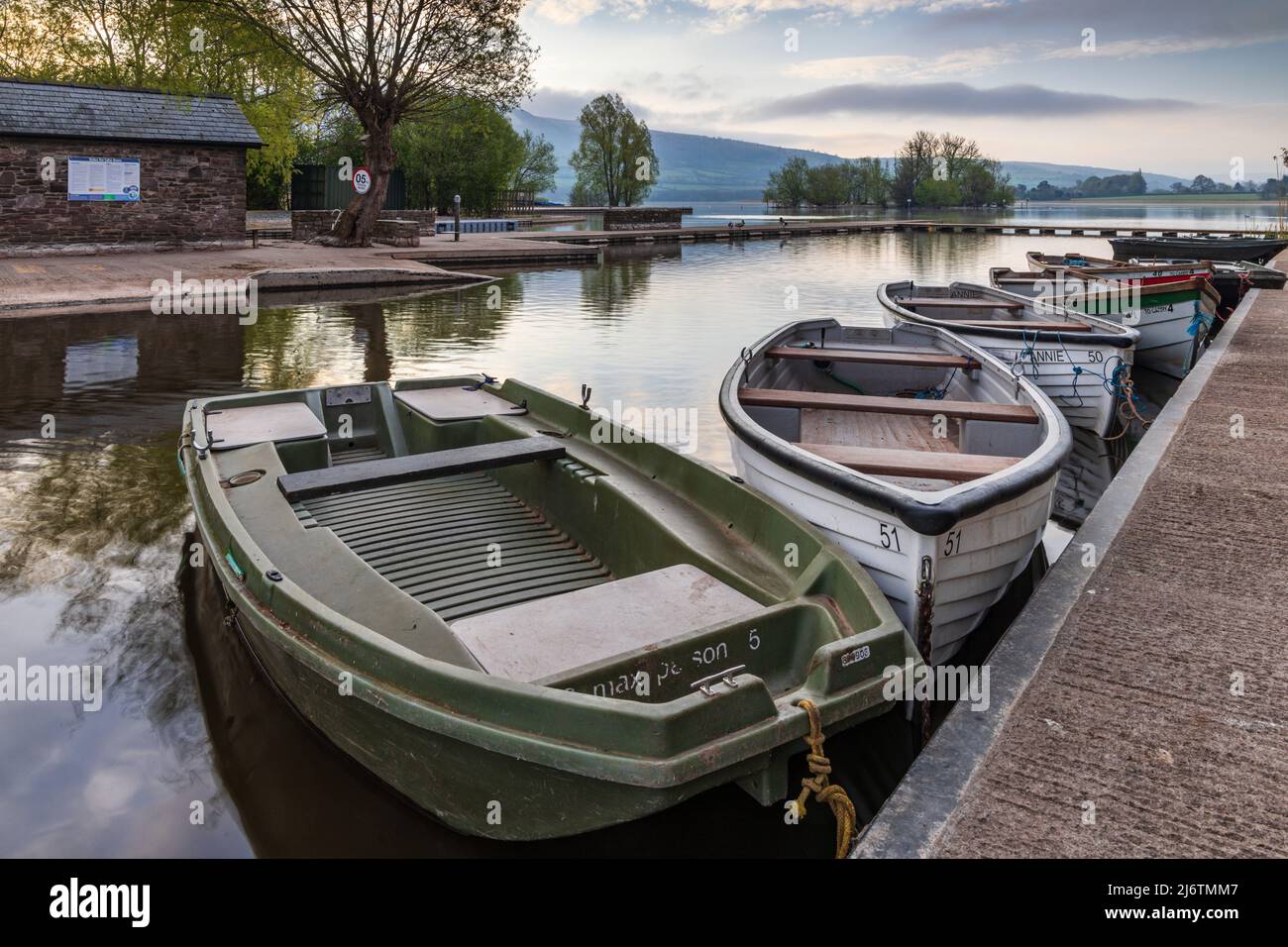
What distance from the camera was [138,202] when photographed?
24.8m

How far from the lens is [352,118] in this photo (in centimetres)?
4944

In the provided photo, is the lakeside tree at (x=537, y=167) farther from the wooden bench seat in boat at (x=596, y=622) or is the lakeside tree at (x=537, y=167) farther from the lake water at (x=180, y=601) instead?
the wooden bench seat in boat at (x=596, y=622)

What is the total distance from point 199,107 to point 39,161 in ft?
15.5

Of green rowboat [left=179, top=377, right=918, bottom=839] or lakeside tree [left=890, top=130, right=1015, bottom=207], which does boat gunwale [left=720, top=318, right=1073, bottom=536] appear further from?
lakeside tree [left=890, top=130, right=1015, bottom=207]

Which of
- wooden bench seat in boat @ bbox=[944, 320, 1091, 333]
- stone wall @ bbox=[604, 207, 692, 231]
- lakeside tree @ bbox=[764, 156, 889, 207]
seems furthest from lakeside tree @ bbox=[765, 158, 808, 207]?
wooden bench seat in boat @ bbox=[944, 320, 1091, 333]

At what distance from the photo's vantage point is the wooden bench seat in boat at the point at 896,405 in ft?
21.9

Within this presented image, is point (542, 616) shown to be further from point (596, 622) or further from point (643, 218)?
point (643, 218)

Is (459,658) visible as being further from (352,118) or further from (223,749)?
(352,118)

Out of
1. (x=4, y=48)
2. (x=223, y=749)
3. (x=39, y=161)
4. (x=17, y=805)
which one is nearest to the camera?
(x=17, y=805)

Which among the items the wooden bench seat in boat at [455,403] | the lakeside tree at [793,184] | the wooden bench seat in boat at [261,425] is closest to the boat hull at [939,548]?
the wooden bench seat in boat at [455,403]

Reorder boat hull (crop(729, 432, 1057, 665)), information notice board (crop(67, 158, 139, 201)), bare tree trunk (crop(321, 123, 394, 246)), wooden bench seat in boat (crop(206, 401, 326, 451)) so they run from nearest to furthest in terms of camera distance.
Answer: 1. boat hull (crop(729, 432, 1057, 665))
2. wooden bench seat in boat (crop(206, 401, 326, 451))
3. information notice board (crop(67, 158, 139, 201))
4. bare tree trunk (crop(321, 123, 394, 246))

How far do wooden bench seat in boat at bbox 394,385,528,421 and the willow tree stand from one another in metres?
22.8

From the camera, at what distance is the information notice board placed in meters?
23.7
